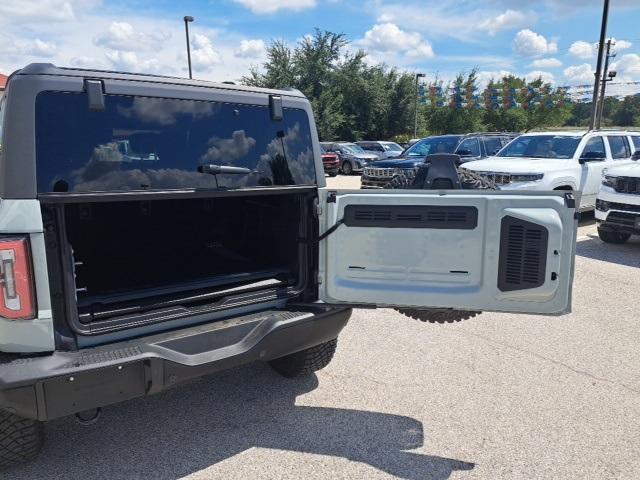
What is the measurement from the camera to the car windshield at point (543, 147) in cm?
990

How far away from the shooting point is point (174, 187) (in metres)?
2.63

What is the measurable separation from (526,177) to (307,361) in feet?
22.0

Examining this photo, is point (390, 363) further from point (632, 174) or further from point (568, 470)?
point (632, 174)

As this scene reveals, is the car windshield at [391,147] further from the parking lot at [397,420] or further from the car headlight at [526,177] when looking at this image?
the parking lot at [397,420]

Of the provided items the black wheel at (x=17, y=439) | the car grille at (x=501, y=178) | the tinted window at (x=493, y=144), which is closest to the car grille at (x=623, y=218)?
the car grille at (x=501, y=178)

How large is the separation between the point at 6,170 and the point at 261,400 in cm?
213

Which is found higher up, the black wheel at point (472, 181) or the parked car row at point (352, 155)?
the black wheel at point (472, 181)

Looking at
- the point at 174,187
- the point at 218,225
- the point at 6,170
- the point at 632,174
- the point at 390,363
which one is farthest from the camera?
the point at 632,174

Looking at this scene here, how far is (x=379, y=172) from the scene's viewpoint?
13.3 metres

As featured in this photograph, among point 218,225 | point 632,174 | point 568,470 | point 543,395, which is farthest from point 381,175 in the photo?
point 568,470

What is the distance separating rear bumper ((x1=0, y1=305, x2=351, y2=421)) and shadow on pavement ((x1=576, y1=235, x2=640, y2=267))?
6327 mm

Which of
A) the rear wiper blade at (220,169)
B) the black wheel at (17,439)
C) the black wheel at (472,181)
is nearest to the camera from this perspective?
the black wheel at (17,439)

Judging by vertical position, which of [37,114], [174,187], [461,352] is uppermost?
[37,114]

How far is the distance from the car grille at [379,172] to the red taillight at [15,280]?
11149 millimetres
